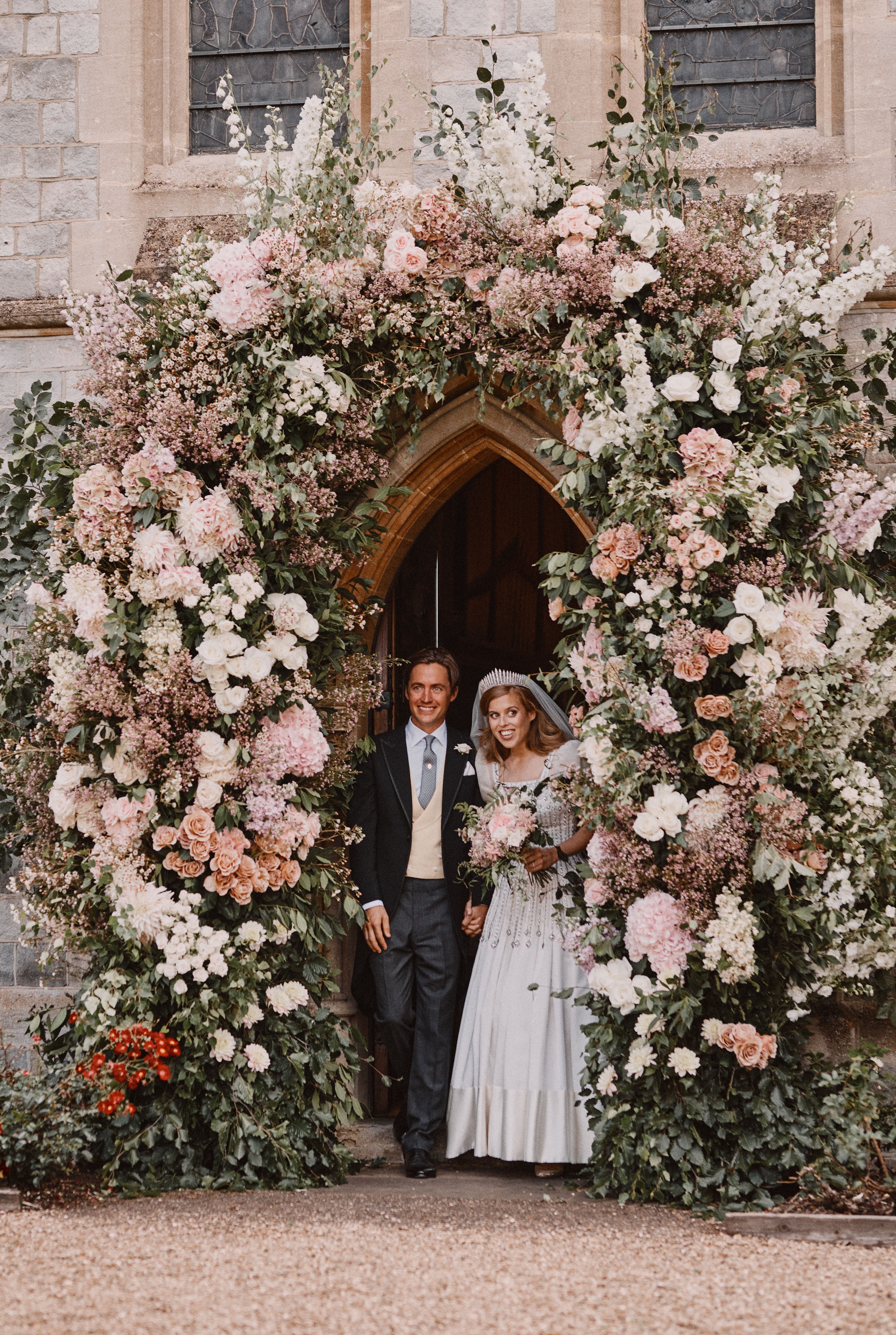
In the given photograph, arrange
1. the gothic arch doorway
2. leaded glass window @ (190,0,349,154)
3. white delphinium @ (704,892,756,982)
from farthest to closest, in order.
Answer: the gothic arch doorway → leaded glass window @ (190,0,349,154) → white delphinium @ (704,892,756,982)

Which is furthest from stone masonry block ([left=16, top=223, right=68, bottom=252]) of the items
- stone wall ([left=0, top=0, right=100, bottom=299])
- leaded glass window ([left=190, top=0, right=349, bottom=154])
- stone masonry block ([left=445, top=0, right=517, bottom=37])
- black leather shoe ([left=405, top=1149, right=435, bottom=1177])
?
black leather shoe ([left=405, top=1149, right=435, bottom=1177])

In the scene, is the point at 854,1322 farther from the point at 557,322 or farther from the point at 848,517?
the point at 557,322

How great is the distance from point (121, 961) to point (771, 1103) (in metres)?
2.29

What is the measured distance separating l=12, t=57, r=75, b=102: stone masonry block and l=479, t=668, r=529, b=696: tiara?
330 centimetres

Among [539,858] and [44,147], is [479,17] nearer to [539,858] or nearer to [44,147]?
[44,147]

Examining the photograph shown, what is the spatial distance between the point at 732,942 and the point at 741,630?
1014mm

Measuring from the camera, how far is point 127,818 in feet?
15.0

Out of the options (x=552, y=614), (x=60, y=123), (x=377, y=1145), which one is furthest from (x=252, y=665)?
(x=60, y=123)

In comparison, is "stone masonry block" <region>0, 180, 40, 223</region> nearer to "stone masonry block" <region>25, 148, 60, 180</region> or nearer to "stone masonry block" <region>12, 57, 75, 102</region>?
"stone masonry block" <region>25, 148, 60, 180</region>

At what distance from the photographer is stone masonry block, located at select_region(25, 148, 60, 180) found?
5.87 meters

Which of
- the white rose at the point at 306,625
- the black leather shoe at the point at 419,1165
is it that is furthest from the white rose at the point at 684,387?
the black leather shoe at the point at 419,1165

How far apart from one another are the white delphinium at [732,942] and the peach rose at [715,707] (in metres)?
0.59

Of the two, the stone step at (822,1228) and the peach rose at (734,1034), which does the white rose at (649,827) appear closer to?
the peach rose at (734,1034)

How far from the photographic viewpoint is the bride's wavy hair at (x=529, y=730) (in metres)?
5.16
